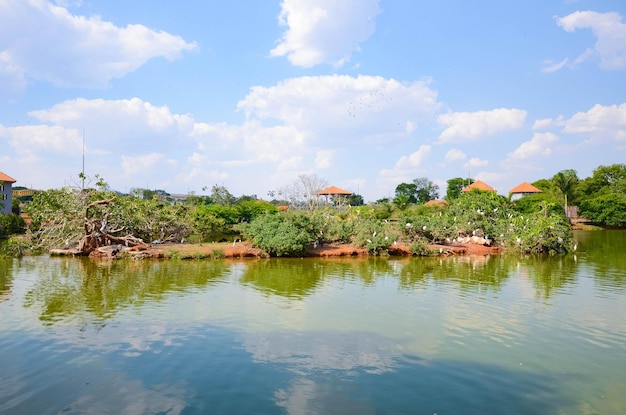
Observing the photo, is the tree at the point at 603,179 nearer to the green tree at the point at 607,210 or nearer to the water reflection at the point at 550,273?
the green tree at the point at 607,210

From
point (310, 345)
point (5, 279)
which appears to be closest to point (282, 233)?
point (5, 279)

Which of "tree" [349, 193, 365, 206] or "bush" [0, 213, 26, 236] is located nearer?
"bush" [0, 213, 26, 236]

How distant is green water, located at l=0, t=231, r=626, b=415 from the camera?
5898 mm

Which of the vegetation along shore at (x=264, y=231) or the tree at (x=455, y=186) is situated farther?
the tree at (x=455, y=186)

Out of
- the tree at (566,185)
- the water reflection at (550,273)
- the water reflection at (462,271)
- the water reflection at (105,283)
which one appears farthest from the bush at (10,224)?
the tree at (566,185)

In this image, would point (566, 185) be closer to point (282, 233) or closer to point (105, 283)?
point (282, 233)

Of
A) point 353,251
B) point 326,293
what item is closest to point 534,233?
point 353,251

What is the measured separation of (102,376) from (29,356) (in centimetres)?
165

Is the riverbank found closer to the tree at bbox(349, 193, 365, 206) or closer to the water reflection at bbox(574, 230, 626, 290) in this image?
the water reflection at bbox(574, 230, 626, 290)

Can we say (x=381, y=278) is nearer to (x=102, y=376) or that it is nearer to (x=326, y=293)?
(x=326, y=293)

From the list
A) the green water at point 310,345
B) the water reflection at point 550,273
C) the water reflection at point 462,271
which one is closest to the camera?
the green water at point 310,345

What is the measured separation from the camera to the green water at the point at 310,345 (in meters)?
5.90

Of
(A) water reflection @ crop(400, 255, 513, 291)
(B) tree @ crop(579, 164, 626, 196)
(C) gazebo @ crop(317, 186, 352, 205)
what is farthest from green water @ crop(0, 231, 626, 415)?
(B) tree @ crop(579, 164, 626, 196)

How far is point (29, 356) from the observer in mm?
7301
